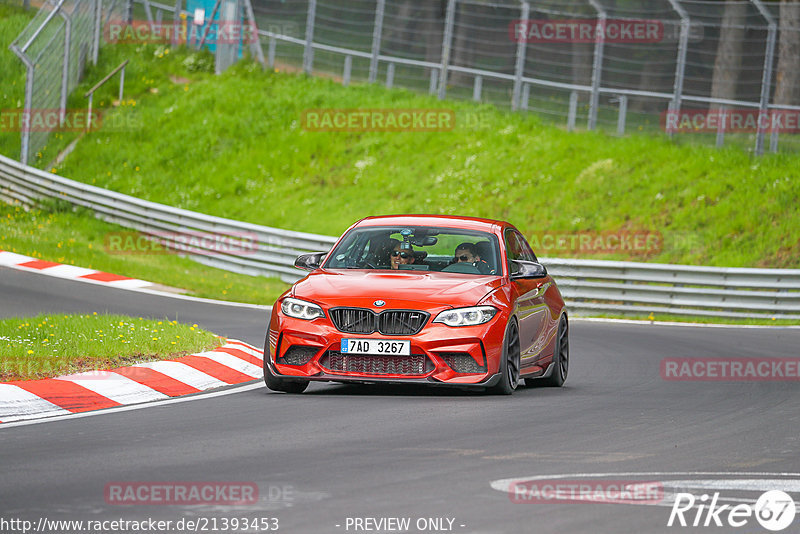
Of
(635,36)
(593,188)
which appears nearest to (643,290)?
(593,188)

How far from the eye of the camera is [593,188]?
2873 cm

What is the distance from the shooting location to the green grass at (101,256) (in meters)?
24.2

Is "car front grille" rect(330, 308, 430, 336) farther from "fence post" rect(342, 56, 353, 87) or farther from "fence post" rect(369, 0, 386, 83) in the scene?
"fence post" rect(342, 56, 353, 87)

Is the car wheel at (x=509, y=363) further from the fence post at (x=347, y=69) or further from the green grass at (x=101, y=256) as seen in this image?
the fence post at (x=347, y=69)

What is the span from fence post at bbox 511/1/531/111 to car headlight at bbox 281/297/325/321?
838 inches

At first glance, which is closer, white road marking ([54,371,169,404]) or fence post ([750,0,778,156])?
white road marking ([54,371,169,404])

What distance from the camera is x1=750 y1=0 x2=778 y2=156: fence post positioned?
1034 inches

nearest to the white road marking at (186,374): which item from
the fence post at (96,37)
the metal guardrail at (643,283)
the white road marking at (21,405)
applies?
the white road marking at (21,405)

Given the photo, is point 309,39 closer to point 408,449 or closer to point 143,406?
point 143,406

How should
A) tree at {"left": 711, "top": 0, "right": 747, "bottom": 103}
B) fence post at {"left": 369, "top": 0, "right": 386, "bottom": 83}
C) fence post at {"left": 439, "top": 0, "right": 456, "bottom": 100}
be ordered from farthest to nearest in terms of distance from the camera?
fence post at {"left": 369, "top": 0, "right": 386, "bottom": 83}, fence post at {"left": 439, "top": 0, "right": 456, "bottom": 100}, tree at {"left": 711, "top": 0, "right": 747, "bottom": 103}

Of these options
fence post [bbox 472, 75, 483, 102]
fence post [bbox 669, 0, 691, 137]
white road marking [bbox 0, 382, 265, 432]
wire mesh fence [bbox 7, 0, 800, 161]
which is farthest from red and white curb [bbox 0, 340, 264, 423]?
fence post [bbox 472, 75, 483, 102]

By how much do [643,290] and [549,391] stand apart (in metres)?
12.0

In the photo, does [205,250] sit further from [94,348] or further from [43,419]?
[43,419]

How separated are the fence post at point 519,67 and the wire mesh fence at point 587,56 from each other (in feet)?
0.11
